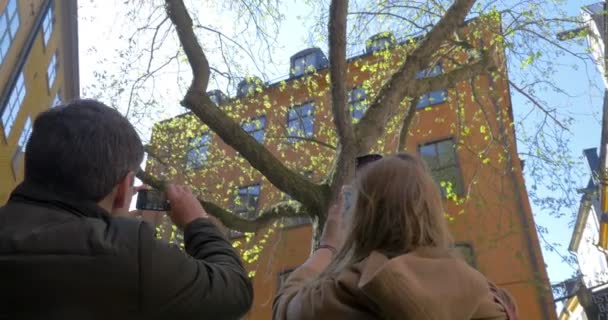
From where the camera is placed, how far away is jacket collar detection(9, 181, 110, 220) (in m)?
1.43

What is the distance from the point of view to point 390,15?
31.1 ft

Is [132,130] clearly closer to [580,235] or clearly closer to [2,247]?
[2,247]

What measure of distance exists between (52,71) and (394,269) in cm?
2327

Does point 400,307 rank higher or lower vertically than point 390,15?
lower

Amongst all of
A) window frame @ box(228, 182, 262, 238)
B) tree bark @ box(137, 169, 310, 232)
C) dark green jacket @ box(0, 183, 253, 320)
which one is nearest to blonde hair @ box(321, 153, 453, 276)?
dark green jacket @ box(0, 183, 253, 320)

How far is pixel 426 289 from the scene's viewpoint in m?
1.50

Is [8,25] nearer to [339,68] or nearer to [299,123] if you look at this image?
[299,123]

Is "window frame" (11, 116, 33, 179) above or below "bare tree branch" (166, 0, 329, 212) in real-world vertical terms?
above

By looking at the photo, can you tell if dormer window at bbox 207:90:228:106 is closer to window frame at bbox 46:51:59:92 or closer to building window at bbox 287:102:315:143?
building window at bbox 287:102:315:143

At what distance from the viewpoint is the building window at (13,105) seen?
16500mm

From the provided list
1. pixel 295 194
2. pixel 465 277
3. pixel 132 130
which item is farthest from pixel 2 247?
pixel 295 194

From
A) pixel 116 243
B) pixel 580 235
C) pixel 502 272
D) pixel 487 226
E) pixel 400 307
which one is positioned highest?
pixel 116 243

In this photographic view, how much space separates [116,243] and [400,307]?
812mm

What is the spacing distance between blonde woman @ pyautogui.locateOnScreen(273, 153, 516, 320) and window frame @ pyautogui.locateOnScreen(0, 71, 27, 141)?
17.1 meters
